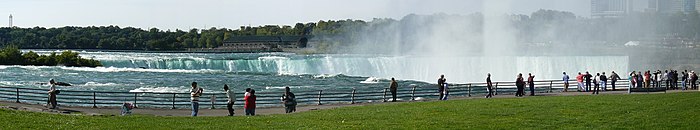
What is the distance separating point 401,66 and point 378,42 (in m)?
67.0

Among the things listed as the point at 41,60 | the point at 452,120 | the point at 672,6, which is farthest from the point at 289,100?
the point at 41,60

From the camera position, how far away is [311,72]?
8831 centimetres

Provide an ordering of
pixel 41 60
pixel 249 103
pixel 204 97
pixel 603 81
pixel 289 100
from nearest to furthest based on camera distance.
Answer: pixel 249 103, pixel 289 100, pixel 204 97, pixel 603 81, pixel 41 60

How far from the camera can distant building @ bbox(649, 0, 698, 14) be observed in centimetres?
8788

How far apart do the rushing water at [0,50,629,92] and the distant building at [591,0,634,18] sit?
1609 centimetres

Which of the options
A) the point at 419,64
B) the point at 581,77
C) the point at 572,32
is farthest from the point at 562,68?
the point at 581,77

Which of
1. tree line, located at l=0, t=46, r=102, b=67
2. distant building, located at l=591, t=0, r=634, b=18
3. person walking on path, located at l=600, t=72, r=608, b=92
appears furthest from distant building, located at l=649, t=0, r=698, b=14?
tree line, located at l=0, t=46, r=102, b=67

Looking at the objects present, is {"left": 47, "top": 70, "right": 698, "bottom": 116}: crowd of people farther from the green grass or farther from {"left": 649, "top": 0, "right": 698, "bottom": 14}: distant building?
{"left": 649, "top": 0, "right": 698, "bottom": 14}: distant building

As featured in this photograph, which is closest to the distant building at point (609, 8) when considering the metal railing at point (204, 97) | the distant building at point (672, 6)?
the distant building at point (672, 6)

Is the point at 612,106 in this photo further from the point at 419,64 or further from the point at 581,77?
the point at 419,64

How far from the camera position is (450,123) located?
19.7m

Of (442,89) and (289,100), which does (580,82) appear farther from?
(289,100)

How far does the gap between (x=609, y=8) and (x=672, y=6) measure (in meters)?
6.77

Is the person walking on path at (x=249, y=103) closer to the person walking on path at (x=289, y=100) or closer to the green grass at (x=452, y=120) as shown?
the person walking on path at (x=289, y=100)
